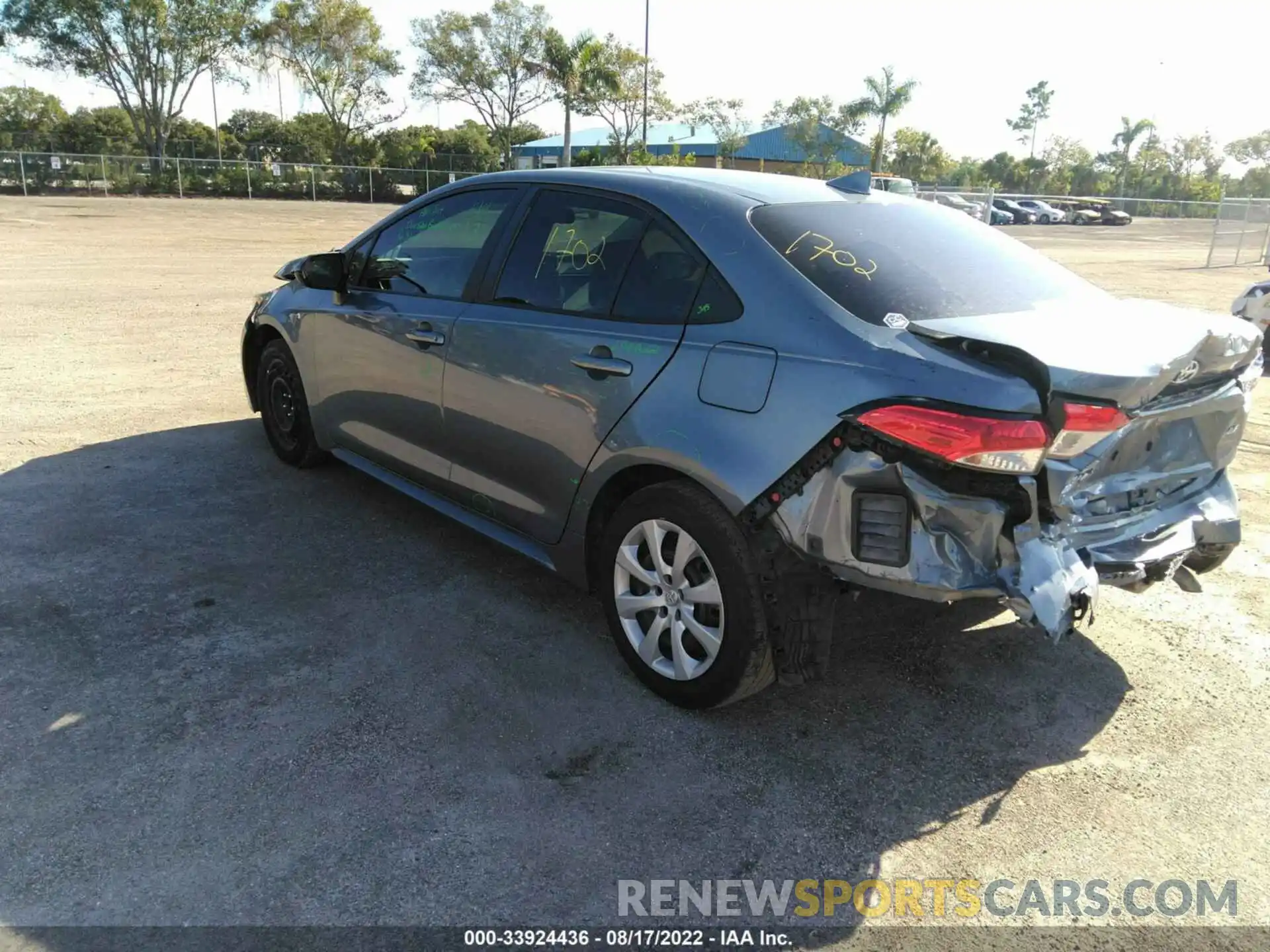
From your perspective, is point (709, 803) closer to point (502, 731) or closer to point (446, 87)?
point (502, 731)

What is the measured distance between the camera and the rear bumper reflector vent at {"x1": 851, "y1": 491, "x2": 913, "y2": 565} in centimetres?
269

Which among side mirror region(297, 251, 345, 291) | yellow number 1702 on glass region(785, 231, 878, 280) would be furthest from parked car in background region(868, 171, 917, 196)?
side mirror region(297, 251, 345, 291)

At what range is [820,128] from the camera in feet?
184

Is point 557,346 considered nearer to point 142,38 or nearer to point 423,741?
point 423,741

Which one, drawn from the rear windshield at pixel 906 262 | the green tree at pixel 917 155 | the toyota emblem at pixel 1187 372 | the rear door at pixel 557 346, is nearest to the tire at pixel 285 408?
the rear door at pixel 557 346

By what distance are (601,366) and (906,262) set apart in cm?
109

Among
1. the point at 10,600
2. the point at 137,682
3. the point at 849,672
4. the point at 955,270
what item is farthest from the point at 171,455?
the point at 955,270

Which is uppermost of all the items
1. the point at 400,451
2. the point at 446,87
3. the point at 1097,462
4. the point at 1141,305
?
the point at 446,87

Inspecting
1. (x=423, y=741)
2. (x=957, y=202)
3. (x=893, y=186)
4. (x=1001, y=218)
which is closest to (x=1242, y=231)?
(x=957, y=202)

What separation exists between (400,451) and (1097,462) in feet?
9.83

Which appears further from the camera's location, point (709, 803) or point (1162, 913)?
point (709, 803)

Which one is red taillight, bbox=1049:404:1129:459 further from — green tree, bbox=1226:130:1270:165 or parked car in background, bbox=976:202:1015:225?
green tree, bbox=1226:130:1270:165

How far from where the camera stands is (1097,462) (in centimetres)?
276

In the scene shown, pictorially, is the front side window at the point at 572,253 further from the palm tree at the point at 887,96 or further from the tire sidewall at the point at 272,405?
the palm tree at the point at 887,96
